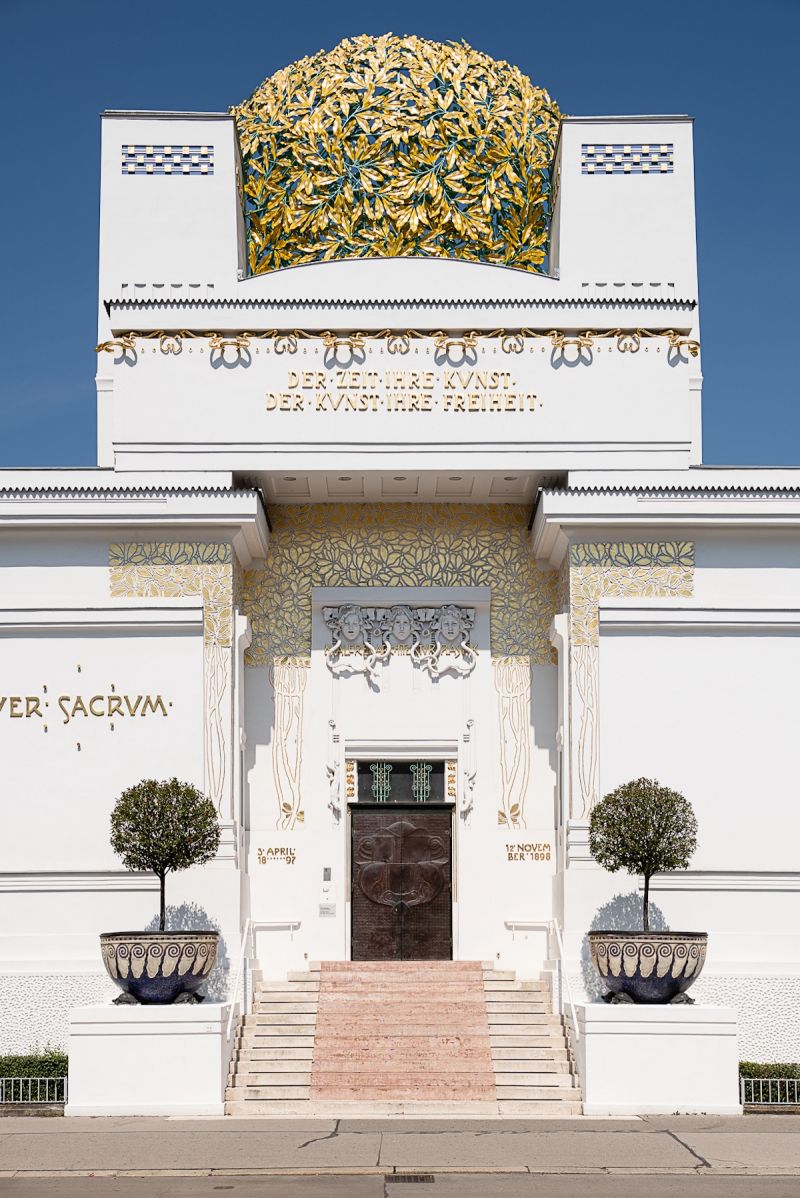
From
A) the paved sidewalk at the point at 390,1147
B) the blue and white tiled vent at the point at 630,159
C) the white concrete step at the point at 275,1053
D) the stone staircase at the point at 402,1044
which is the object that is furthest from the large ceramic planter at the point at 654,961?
the blue and white tiled vent at the point at 630,159

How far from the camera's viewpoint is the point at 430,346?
19.4 meters

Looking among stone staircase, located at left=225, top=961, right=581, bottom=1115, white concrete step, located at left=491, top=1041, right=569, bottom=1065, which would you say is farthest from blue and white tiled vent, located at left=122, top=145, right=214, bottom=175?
white concrete step, located at left=491, top=1041, right=569, bottom=1065

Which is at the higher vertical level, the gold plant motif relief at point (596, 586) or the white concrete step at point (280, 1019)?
the gold plant motif relief at point (596, 586)

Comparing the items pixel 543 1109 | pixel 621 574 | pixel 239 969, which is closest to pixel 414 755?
pixel 621 574

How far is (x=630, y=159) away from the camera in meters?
21.1

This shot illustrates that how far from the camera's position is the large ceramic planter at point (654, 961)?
16328mm

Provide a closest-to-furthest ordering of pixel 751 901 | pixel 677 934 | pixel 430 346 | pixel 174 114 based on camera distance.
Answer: pixel 677 934 → pixel 751 901 → pixel 430 346 → pixel 174 114

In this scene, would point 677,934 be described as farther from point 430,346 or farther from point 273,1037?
point 430,346

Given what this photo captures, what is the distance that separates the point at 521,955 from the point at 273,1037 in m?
3.55

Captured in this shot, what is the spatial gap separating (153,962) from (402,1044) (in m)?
2.79

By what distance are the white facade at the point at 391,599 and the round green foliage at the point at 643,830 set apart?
0.93 meters

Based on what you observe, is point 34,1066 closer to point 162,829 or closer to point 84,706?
point 162,829

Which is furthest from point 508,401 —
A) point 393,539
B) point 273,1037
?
point 273,1037

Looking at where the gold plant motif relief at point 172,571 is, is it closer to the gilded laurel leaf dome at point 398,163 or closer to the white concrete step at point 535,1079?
the gilded laurel leaf dome at point 398,163
